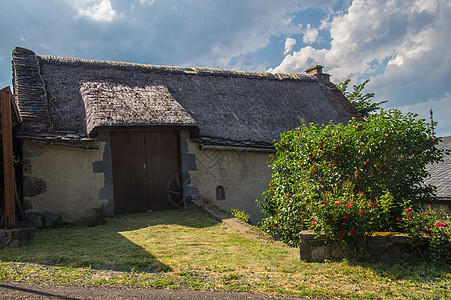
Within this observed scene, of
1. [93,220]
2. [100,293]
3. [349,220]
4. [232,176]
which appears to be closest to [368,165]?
[349,220]

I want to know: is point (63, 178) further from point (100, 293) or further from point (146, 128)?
point (100, 293)

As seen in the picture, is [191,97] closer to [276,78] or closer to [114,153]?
[114,153]

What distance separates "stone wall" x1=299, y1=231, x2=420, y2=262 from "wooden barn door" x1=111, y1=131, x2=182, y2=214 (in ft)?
17.0

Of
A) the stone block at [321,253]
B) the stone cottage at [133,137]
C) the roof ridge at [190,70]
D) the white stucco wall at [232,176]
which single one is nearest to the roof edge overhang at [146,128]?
the stone cottage at [133,137]

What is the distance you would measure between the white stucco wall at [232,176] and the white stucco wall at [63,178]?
2524 mm

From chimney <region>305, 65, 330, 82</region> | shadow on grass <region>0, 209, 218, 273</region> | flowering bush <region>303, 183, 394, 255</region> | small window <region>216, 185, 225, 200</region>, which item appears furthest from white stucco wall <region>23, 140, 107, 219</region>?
chimney <region>305, 65, 330, 82</region>

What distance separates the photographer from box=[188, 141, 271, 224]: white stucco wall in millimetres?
9750

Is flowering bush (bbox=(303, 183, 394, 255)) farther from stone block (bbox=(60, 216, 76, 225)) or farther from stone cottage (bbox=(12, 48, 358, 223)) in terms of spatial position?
stone block (bbox=(60, 216, 76, 225))

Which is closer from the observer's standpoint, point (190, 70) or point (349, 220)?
point (349, 220)

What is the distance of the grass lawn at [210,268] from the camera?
157 inches

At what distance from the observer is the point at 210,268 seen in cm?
457

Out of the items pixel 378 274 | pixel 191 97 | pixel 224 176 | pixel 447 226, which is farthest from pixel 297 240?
pixel 191 97

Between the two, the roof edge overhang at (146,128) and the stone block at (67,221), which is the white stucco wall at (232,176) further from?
the stone block at (67,221)

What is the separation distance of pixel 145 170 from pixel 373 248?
6.05 m
